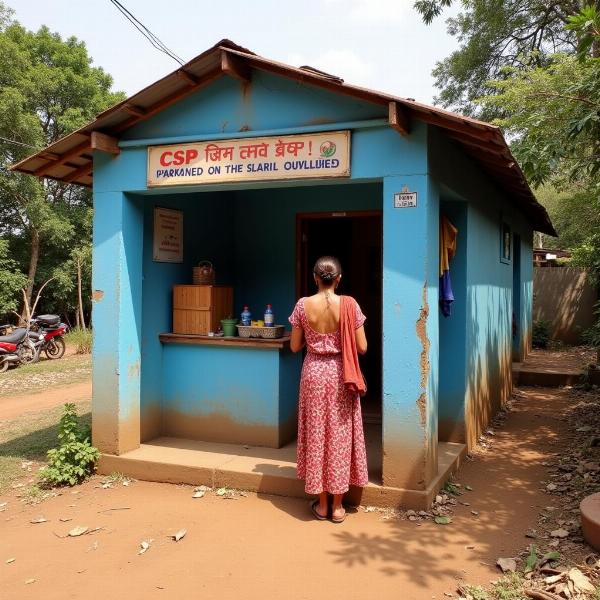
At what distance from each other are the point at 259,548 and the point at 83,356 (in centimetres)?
1142

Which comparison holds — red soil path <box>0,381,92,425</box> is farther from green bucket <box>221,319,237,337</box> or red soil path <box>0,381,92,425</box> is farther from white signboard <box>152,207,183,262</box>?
green bucket <box>221,319,237,337</box>

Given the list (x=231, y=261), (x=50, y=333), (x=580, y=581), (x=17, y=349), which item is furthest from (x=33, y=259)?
(x=580, y=581)

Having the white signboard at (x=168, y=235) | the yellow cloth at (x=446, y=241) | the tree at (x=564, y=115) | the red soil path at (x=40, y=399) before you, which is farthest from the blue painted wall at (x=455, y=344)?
the red soil path at (x=40, y=399)

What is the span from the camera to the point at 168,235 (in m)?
6.08

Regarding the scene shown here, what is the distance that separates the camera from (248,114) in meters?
5.00

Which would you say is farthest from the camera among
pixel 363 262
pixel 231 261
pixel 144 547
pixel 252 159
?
pixel 363 262

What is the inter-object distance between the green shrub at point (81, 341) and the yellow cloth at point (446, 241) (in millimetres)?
11414

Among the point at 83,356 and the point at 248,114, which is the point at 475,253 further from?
the point at 83,356

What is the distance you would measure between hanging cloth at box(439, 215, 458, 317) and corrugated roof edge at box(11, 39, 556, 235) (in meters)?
0.76

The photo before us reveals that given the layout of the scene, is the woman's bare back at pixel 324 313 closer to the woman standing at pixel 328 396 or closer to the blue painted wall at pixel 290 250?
the woman standing at pixel 328 396

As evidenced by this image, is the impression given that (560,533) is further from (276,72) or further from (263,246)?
(263,246)

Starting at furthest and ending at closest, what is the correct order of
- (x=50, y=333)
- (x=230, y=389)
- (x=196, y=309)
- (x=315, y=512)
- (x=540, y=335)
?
(x=540, y=335) < (x=50, y=333) < (x=196, y=309) < (x=230, y=389) < (x=315, y=512)

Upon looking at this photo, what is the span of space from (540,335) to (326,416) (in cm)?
1311

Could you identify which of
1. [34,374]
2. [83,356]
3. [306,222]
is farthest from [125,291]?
[83,356]
